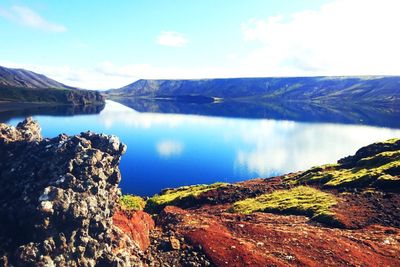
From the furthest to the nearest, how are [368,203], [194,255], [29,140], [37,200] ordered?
[368,203] → [29,140] → [194,255] → [37,200]

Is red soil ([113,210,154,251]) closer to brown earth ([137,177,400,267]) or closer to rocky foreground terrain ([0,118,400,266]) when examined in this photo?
rocky foreground terrain ([0,118,400,266])

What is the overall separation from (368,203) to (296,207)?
9.50m

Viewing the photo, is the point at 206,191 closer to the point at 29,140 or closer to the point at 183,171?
the point at 29,140

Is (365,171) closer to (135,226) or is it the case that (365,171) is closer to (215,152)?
(135,226)

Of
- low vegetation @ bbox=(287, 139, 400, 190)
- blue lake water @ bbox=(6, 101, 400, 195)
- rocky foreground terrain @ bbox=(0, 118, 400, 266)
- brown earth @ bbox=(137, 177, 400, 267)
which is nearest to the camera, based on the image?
rocky foreground terrain @ bbox=(0, 118, 400, 266)

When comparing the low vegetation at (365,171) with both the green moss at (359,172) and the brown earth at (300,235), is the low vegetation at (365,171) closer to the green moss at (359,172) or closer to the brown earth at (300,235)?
the green moss at (359,172)

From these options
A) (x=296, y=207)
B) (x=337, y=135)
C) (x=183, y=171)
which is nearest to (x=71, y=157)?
(x=296, y=207)

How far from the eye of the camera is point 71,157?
35469 mm

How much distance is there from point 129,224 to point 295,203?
25.7 meters

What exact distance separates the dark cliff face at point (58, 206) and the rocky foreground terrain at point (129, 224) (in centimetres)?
8

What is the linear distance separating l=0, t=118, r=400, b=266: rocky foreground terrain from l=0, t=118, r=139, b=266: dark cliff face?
0.26 feet

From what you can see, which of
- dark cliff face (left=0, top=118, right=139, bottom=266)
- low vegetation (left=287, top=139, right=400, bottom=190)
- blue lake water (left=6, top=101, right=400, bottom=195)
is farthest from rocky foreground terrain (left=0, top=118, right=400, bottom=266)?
blue lake water (left=6, top=101, right=400, bottom=195)

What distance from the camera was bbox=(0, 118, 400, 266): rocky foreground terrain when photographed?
29047mm

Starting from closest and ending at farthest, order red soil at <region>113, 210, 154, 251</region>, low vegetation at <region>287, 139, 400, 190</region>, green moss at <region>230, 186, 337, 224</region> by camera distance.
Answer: red soil at <region>113, 210, 154, 251</region> < green moss at <region>230, 186, 337, 224</region> < low vegetation at <region>287, 139, 400, 190</region>
